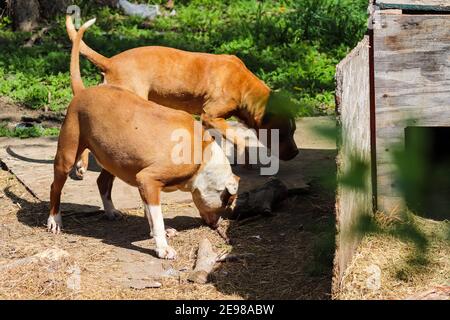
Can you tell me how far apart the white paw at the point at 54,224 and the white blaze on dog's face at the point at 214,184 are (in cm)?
111

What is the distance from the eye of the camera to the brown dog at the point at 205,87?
752 centimetres

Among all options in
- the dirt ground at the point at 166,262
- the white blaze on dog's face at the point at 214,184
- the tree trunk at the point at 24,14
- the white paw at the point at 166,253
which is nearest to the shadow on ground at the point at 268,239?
the dirt ground at the point at 166,262

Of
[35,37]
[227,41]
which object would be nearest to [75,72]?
[227,41]

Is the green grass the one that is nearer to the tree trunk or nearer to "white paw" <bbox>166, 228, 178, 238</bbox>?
the tree trunk

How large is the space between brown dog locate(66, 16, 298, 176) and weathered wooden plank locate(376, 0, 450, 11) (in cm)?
207

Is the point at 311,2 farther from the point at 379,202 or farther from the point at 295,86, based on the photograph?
the point at 379,202

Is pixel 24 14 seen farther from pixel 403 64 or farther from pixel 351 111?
pixel 351 111

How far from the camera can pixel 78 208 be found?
6.73 metres

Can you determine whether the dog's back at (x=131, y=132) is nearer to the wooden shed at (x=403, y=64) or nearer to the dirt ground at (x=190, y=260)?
the dirt ground at (x=190, y=260)

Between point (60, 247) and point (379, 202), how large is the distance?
2328 millimetres

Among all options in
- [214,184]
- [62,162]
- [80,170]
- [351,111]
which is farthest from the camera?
[80,170]

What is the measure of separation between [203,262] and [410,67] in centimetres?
200

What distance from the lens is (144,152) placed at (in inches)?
223

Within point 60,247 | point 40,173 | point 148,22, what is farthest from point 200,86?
point 148,22
